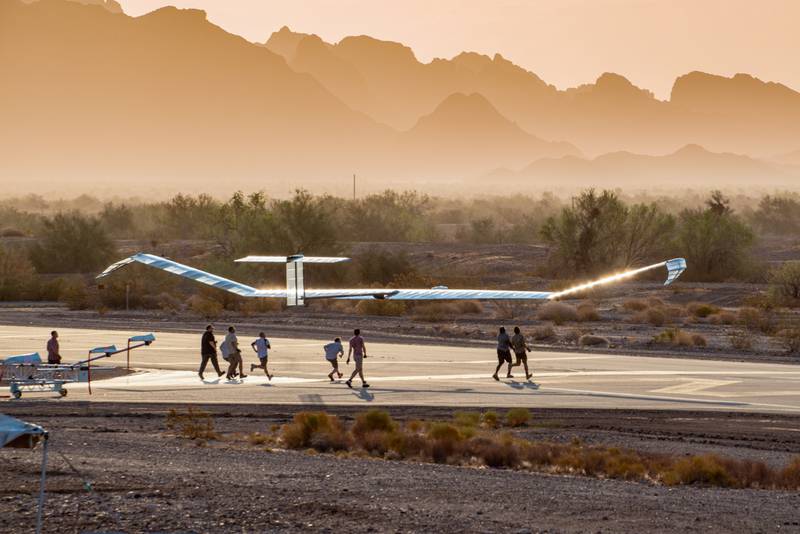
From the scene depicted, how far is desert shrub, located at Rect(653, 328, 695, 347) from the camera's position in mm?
45500

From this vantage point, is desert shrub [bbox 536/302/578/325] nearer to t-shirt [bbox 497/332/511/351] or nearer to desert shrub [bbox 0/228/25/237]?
t-shirt [bbox 497/332/511/351]

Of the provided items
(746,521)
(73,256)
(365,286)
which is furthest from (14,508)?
(73,256)

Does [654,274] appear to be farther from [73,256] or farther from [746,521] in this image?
[746,521]

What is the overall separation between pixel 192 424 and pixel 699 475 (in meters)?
10.3

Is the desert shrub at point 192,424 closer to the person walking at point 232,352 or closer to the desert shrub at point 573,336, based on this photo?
the person walking at point 232,352

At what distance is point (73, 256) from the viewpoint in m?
80.1

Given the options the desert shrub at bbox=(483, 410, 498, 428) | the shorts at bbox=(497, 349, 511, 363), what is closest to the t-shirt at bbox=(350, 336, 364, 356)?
the shorts at bbox=(497, 349, 511, 363)

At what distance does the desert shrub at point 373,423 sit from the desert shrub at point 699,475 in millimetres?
6162

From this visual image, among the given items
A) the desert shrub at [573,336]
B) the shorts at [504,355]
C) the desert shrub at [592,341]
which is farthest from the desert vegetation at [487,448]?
the desert shrub at [573,336]

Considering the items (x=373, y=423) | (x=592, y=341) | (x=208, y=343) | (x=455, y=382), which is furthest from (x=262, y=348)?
(x=592, y=341)

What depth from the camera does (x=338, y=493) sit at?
62.2 feet

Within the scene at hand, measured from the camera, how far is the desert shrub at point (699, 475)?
21031 mm

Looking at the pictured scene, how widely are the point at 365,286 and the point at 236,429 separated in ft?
134

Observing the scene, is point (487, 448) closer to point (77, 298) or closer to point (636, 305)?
point (636, 305)
